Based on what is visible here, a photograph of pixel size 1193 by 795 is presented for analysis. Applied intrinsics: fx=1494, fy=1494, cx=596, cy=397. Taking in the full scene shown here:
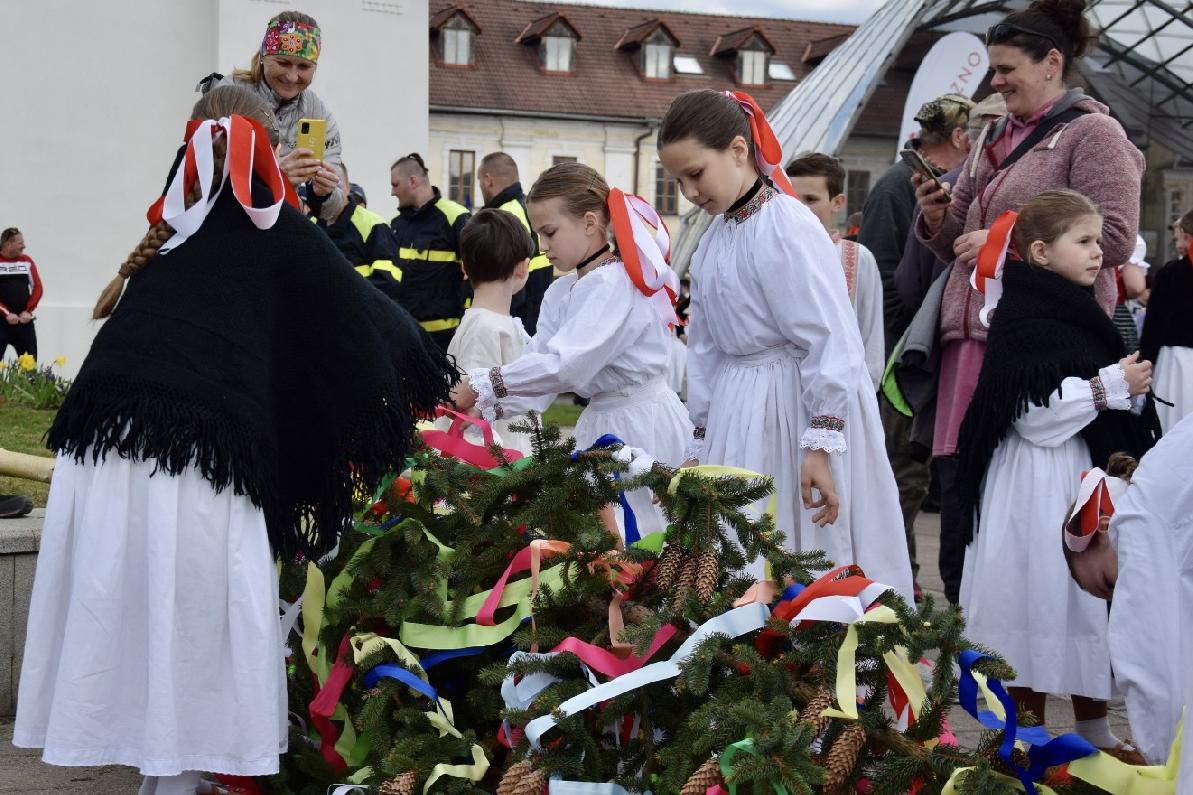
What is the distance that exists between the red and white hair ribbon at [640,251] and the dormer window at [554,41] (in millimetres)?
44648

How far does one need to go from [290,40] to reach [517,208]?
2.95 m

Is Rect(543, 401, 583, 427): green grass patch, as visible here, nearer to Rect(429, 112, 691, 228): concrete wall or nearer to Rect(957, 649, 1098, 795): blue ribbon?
Rect(957, 649, 1098, 795): blue ribbon

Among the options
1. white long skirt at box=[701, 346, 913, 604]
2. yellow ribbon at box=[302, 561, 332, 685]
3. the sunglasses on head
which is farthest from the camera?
the sunglasses on head

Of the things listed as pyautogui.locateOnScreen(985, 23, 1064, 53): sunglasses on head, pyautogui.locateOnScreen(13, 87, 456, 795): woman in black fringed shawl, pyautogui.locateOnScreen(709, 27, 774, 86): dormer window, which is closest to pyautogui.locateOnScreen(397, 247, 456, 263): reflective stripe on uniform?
pyautogui.locateOnScreen(985, 23, 1064, 53): sunglasses on head

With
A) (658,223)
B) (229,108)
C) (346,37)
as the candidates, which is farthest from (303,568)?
(346,37)

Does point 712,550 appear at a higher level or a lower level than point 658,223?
lower

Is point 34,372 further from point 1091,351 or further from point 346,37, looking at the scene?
point 1091,351

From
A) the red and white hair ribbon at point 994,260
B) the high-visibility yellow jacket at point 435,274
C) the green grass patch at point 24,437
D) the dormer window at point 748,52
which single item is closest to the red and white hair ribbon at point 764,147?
the red and white hair ribbon at point 994,260

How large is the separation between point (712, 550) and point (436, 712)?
0.74 m

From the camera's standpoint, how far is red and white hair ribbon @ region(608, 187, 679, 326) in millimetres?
5031

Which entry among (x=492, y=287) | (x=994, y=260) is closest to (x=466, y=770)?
(x=994, y=260)

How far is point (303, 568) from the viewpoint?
4.04m

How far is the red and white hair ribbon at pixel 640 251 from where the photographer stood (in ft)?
16.5

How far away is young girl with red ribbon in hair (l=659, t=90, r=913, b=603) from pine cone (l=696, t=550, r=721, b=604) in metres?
0.81
